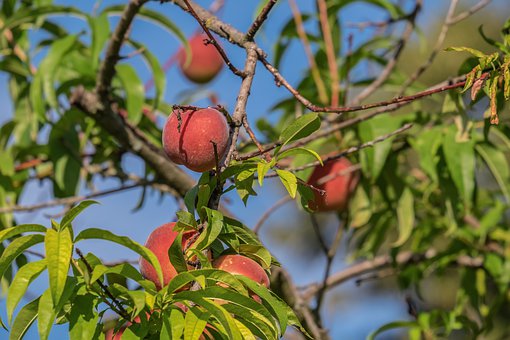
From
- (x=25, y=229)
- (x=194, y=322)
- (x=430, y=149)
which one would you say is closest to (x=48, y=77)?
(x=430, y=149)

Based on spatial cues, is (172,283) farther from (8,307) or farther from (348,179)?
(348,179)

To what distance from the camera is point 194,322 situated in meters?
0.65

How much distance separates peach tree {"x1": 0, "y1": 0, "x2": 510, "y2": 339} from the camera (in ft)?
2.24

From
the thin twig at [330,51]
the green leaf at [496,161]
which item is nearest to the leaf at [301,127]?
the green leaf at [496,161]

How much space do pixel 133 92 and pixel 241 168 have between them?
0.81m

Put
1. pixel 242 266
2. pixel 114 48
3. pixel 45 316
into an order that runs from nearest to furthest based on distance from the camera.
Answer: pixel 45 316 < pixel 242 266 < pixel 114 48

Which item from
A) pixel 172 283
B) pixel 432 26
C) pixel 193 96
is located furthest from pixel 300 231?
pixel 172 283

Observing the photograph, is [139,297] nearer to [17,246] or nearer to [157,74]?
[17,246]

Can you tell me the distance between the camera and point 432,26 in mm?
7789

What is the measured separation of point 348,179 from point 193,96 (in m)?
0.57

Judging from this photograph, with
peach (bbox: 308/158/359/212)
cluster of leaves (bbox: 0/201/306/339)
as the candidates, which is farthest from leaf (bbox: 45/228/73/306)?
peach (bbox: 308/158/359/212)

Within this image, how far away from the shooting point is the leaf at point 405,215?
59.6 inches

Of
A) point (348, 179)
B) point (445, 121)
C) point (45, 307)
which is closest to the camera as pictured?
point (45, 307)

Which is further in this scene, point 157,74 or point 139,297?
point 157,74
